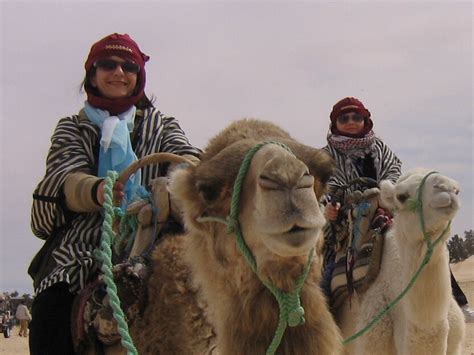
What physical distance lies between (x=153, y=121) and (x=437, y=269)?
2628 millimetres

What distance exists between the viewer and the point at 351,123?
25.9 ft

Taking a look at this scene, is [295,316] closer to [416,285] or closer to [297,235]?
[297,235]

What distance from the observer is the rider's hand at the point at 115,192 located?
3713 mm

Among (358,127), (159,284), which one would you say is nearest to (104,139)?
(159,284)

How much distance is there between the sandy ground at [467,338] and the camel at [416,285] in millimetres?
7752

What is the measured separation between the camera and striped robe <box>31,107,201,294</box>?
13.4 feet

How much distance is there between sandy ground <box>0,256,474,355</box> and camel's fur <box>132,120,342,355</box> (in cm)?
1108

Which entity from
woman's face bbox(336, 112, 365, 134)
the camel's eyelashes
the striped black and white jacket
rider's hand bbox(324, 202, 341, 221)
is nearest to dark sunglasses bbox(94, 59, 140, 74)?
the camel's eyelashes

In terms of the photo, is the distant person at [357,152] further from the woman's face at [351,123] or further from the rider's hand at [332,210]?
the rider's hand at [332,210]

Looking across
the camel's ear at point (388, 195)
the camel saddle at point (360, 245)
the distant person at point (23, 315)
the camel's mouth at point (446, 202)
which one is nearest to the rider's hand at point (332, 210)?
the camel saddle at point (360, 245)

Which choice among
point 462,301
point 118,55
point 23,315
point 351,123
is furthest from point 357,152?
point 23,315

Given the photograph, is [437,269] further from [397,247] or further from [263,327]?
[263,327]

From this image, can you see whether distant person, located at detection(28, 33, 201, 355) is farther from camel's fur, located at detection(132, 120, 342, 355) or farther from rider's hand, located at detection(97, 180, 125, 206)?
camel's fur, located at detection(132, 120, 342, 355)

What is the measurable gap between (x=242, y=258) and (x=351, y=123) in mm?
4999
